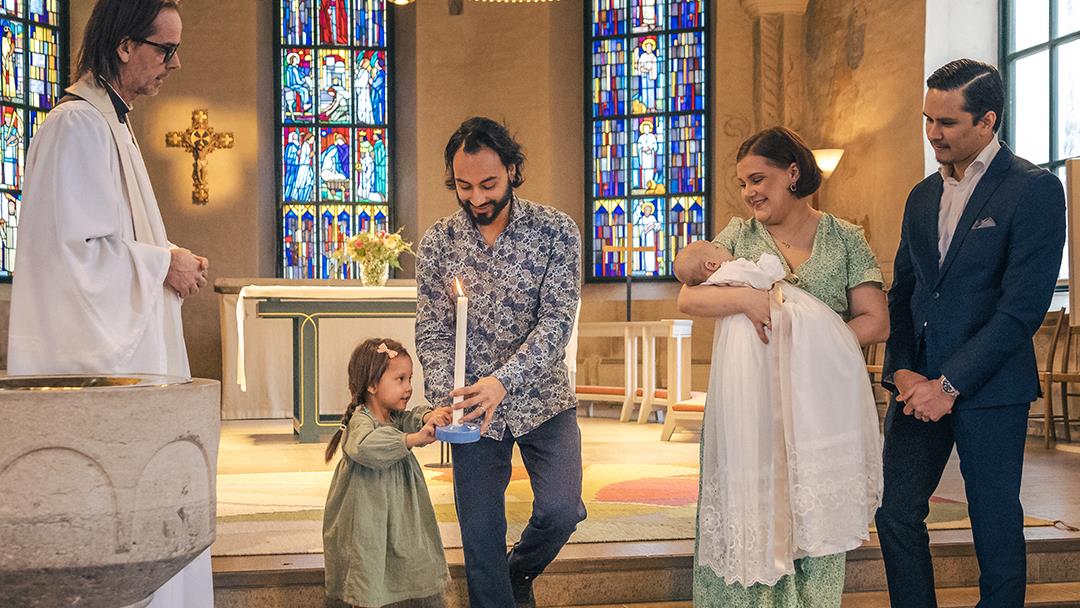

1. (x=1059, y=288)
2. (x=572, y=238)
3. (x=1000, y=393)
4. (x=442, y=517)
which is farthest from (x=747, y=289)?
(x=1059, y=288)

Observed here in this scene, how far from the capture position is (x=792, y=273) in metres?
3.04

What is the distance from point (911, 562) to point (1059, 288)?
5.99 meters

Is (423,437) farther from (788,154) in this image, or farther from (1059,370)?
(1059,370)

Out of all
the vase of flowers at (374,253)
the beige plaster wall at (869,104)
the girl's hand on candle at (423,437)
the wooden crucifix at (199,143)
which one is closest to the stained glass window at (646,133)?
the beige plaster wall at (869,104)

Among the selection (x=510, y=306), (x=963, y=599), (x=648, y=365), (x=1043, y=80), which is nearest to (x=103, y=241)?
(x=510, y=306)

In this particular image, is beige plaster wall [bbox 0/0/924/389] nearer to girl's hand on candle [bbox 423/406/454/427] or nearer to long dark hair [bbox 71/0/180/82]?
girl's hand on candle [bbox 423/406/454/427]

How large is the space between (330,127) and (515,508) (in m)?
8.05

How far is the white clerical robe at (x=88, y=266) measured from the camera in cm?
259

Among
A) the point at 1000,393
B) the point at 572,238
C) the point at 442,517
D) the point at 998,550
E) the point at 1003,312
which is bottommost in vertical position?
the point at 442,517

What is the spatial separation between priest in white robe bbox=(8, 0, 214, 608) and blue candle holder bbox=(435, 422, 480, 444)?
0.65 m

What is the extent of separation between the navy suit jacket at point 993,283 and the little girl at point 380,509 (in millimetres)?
1388

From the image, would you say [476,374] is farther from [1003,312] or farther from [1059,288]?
[1059,288]

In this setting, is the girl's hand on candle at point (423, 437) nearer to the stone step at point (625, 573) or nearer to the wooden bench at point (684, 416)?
the stone step at point (625, 573)

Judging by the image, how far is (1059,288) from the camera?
835 cm
